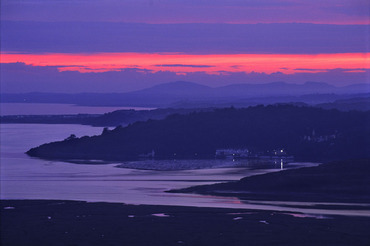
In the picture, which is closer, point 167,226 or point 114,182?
point 167,226

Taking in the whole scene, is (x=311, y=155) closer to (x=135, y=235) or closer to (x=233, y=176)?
(x=233, y=176)

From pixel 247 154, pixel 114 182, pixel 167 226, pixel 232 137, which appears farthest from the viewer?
pixel 232 137

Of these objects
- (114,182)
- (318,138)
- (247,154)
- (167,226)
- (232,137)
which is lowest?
(167,226)

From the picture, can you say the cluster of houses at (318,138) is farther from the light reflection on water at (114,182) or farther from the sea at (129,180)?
the light reflection on water at (114,182)

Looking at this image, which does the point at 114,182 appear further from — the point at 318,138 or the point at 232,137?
the point at 318,138

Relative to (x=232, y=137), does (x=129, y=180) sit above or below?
below

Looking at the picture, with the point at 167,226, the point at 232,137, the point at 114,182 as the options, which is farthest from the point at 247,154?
the point at 167,226

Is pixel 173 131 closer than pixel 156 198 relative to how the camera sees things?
No

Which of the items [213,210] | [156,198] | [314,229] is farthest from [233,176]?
[314,229]
